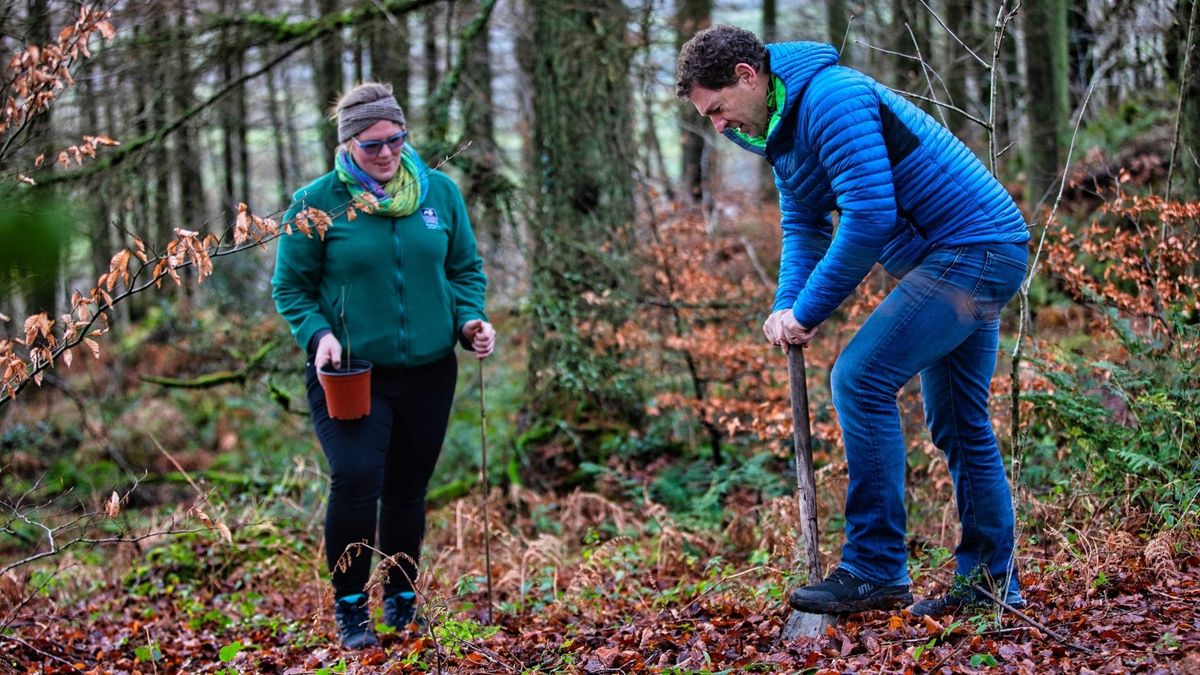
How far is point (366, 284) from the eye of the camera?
423cm

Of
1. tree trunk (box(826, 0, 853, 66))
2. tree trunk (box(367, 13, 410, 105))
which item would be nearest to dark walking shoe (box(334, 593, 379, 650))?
tree trunk (box(367, 13, 410, 105))

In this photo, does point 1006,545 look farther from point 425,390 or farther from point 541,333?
point 541,333

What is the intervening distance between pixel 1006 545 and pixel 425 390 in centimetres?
242

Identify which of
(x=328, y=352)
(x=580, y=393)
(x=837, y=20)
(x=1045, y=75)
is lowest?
(x=580, y=393)

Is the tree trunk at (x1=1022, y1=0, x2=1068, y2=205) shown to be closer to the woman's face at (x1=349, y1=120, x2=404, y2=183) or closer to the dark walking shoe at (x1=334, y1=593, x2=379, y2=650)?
the woman's face at (x1=349, y1=120, x2=404, y2=183)

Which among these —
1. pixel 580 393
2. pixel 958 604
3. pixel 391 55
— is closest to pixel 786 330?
pixel 958 604

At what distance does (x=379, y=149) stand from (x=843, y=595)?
2.58 m

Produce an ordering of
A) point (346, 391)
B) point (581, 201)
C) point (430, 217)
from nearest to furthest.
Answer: point (346, 391)
point (430, 217)
point (581, 201)

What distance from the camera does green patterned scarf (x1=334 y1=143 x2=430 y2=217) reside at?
166 inches

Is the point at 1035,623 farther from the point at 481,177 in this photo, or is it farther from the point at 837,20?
the point at 837,20

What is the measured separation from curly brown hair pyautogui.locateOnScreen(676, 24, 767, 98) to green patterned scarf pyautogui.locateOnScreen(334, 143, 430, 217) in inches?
61.0

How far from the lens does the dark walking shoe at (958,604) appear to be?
3.37m

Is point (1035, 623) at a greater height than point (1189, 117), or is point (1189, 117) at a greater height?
point (1189, 117)

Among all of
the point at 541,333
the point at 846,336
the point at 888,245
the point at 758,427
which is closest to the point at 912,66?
the point at 846,336
